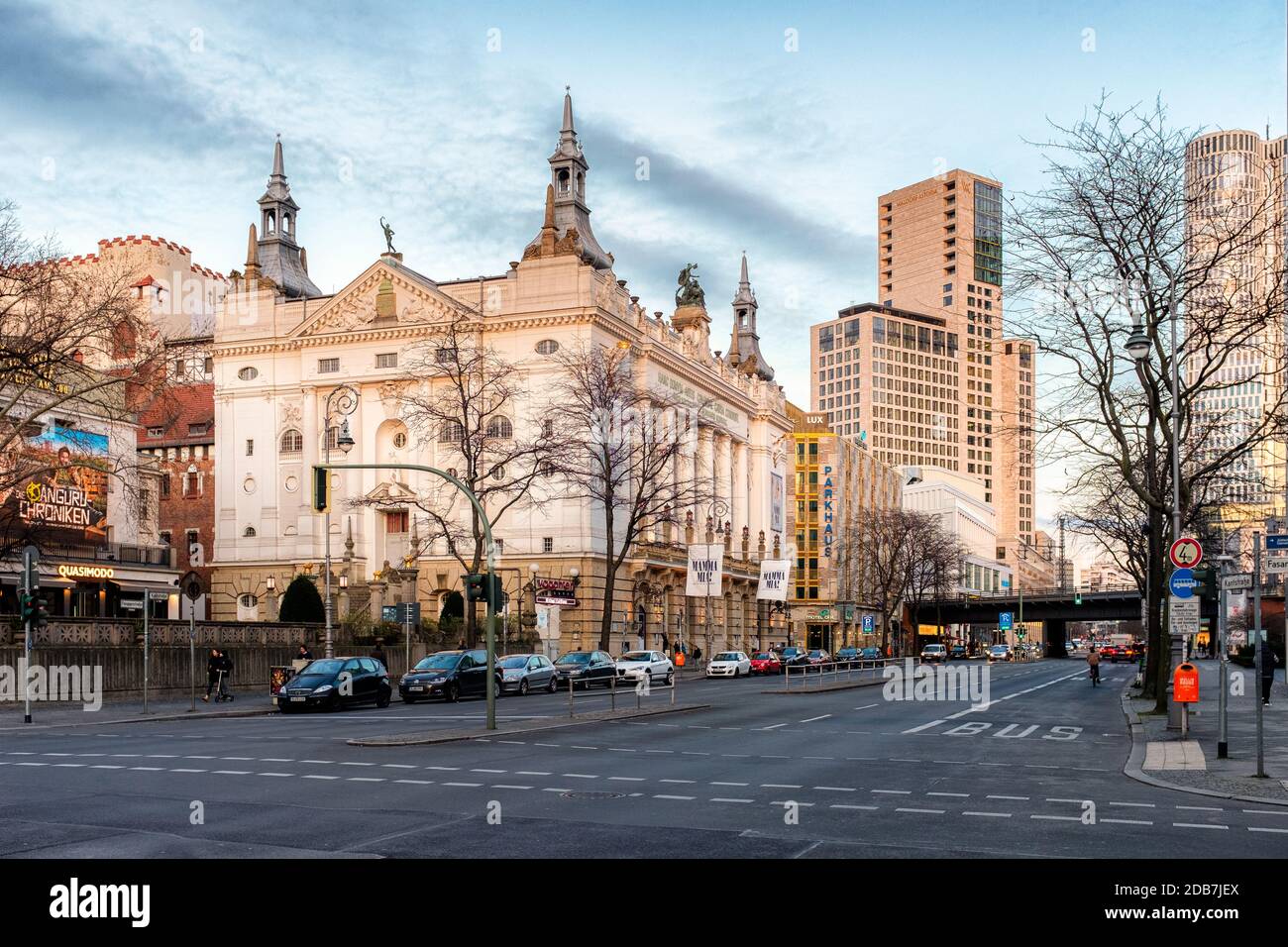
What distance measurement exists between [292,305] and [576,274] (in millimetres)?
18797

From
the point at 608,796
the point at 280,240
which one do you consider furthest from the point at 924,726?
the point at 280,240

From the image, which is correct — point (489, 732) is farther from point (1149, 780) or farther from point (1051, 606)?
point (1051, 606)

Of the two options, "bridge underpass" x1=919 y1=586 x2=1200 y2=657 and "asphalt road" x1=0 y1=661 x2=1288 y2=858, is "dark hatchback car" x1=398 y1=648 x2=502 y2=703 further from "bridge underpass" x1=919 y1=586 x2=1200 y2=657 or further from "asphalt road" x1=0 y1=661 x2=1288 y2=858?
"bridge underpass" x1=919 y1=586 x2=1200 y2=657

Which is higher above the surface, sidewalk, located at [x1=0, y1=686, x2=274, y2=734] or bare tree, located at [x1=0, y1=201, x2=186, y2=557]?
bare tree, located at [x1=0, y1=201, x2=186, y2=557]

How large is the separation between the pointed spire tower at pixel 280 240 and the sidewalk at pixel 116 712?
1860 inches

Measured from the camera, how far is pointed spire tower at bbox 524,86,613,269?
79875mm

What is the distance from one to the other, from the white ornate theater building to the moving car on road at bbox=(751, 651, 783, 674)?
7727 millimetres

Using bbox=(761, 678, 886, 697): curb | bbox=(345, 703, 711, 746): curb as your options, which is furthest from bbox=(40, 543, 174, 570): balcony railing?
bbox=(345, 703, 711, 746): curb

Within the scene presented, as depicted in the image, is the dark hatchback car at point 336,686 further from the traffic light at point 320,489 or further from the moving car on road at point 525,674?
the traffic light at point 320,489

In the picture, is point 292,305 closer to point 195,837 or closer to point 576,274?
point 576,274

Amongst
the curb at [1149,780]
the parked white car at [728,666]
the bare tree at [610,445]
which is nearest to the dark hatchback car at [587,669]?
the bare tree at [610,445]

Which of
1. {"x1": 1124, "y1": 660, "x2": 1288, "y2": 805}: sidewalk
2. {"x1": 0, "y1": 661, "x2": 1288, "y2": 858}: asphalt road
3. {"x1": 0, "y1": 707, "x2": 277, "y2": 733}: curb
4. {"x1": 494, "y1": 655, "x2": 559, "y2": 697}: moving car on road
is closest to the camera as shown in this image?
{"x1": 0, "y1": 661, "x2": 1288, "y2": 858}: asphalt road

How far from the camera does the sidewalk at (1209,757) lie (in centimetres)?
1788
